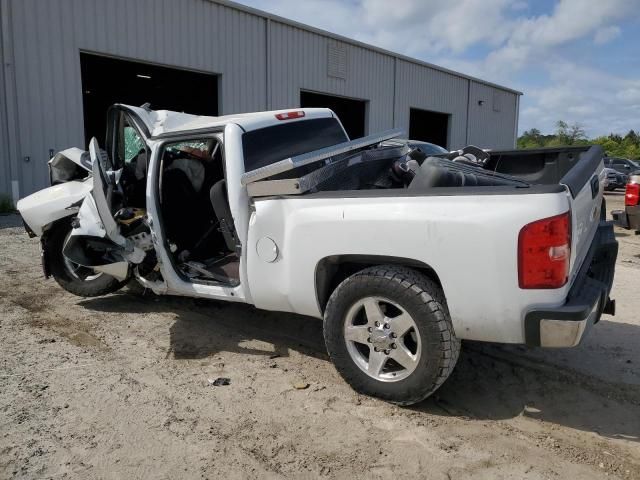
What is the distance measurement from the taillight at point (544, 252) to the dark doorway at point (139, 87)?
44.6 ft

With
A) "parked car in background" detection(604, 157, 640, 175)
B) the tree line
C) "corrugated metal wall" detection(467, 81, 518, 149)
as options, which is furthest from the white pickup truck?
the tree line

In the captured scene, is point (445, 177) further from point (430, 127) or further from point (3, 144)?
point (430, 127)

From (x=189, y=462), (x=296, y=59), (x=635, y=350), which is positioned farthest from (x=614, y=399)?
(x=296, y=59)

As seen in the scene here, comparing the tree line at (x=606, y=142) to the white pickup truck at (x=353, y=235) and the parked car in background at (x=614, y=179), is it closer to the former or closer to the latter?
the parked car in background at (x=614, y=179)

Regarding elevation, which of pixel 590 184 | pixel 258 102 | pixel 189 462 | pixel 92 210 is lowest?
pixel 189 462

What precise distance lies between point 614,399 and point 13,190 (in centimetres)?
1281

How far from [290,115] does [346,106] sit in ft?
63.0

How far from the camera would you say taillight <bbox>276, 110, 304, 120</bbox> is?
4.56 metres

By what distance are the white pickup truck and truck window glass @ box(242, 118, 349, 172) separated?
17 mm

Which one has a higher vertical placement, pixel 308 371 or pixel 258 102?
pixel 258 102

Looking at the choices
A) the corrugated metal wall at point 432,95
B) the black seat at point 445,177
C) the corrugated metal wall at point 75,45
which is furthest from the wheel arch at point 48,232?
the corrugated metal wall at point 432,95

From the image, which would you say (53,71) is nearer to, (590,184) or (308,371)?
(308,371)

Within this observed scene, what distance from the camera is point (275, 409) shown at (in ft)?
10.7

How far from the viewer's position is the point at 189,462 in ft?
8.80
